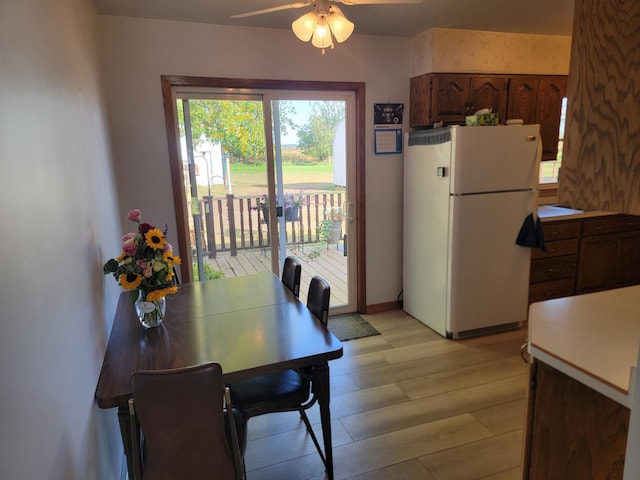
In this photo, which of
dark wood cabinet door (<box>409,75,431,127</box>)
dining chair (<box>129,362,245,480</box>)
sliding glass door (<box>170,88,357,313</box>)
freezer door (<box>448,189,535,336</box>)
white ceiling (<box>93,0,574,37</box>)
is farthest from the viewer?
dark wood cabinet door (<box>409,75,431,127</box>)

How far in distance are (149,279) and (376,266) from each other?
242 cm

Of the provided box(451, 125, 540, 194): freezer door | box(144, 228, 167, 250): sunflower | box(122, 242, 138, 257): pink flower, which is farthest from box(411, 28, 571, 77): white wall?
box(122, 242, 138, 257): pink flower

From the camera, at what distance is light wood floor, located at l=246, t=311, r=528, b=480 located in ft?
6.40

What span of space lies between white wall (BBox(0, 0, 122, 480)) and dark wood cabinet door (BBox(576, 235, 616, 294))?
400 cm

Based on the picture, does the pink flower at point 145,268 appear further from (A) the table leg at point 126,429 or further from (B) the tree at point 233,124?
(B) the tree at point 233,124

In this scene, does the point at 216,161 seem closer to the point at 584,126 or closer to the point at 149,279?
the point at 149,279

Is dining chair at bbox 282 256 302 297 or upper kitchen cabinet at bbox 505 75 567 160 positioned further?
upper kitchen cabinet at bbox 505 75 567 160

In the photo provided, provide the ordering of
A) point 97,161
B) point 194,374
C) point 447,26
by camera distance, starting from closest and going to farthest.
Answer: point 194,374
point 97,161
point 447,26

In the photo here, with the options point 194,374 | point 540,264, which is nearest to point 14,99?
point 194,374

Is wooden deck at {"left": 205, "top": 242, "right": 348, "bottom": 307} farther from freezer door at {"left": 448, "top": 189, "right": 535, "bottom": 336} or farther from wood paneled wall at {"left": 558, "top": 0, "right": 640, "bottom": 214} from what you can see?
wood paneled wall at {"left": 558, "top": 0, "right": 640, "bottom": 214}

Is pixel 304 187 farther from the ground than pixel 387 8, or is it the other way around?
pixel 387 8

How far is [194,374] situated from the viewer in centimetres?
123

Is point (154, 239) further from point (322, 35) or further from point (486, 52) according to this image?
point (486, 52)

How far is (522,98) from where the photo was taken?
348 cm
